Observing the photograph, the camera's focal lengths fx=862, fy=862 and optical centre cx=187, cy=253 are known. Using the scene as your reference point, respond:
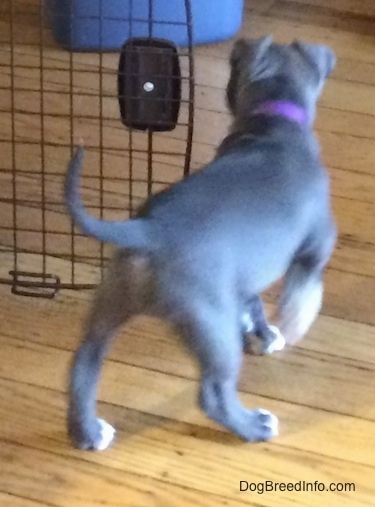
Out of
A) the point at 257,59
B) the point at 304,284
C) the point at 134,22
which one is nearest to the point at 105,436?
the point at 304,284

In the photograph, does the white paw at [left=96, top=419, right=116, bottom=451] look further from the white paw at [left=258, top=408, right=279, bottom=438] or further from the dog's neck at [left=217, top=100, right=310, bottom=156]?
the dog's neck at [left=217, top=100, right=310, bottom=156]

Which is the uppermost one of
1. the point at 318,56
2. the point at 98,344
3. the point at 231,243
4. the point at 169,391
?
the point at 318,56

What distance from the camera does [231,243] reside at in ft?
3.42

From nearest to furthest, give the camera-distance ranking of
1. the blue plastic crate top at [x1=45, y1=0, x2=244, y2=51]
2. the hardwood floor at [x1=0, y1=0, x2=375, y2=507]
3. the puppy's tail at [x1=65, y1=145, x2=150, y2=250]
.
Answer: the puppy's tail at [x1=65, y1=145, x2=150, y2=250], the hardwood floor at [x1=0, y1=0, x2=375, y2=507], the blue plastic crate top at [x1=45, y1=0, x2=244, y2=51]

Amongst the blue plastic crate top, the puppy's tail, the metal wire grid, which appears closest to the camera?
the puppy's tail

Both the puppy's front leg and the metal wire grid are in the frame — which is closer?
the puppy's front leg

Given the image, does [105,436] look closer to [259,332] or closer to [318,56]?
[259,332]

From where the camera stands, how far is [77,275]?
154 cm

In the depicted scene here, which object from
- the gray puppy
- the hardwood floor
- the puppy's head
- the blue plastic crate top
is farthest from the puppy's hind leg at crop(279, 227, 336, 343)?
the blue plastic crate top

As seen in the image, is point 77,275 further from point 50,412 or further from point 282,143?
point 282,143

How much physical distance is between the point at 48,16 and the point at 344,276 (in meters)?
1.16

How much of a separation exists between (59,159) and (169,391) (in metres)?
0.70

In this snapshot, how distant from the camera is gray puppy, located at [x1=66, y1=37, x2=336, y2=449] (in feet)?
3.36

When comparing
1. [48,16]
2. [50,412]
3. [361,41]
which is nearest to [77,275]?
[50,412]
